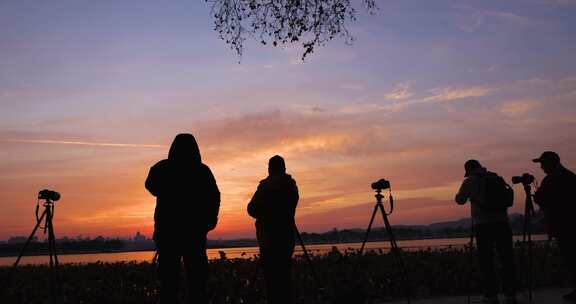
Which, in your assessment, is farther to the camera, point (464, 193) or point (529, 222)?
point (529, 222)

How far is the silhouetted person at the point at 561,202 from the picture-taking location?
10.1 metres

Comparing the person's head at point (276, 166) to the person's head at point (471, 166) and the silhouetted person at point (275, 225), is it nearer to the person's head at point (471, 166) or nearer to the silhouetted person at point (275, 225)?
the silhouetted person at point (275, 225)

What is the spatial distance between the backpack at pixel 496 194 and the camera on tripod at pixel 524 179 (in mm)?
526

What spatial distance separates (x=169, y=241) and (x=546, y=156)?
655cm

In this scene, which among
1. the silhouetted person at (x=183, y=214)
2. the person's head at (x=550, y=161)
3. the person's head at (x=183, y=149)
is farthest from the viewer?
the person's head at (x=550, y=161)

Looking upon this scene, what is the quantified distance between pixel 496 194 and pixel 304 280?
4166 mm

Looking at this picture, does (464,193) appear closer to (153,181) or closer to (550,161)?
(550,161)

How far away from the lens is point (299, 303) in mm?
11531

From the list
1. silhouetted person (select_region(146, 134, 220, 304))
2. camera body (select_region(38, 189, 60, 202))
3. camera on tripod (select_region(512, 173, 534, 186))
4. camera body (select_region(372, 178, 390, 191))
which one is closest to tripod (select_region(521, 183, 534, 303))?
camera on tripod (select_region(512, 173, 534, 186))

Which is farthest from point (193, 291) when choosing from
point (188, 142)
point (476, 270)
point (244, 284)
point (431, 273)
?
point (476, 270)

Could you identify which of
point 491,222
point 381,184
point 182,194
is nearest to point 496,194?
point 491,222

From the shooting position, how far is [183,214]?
7074 millimetres

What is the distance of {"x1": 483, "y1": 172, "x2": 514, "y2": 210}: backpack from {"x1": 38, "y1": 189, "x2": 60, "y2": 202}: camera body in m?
6.60

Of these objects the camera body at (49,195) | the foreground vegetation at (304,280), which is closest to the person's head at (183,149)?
the camera body at (49,195)
